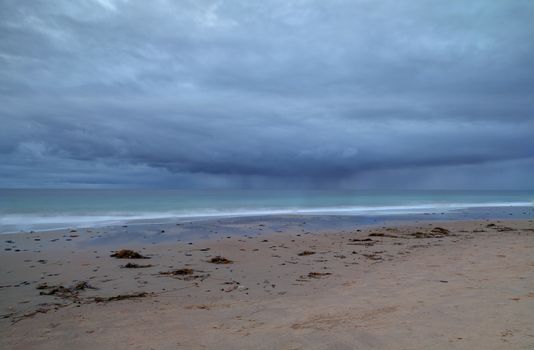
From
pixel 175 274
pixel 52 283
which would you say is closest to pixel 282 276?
pixel 175 274

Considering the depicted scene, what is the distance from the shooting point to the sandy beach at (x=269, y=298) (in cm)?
473

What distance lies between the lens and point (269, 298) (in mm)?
6809

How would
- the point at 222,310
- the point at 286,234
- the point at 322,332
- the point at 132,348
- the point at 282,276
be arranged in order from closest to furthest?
→ the point at 132,348 → the point at 322,332 → the point at 222,310 → the point at 282,276 → the point at 286,234

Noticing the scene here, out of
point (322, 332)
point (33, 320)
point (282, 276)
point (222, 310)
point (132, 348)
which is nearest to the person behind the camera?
point (132, 348)

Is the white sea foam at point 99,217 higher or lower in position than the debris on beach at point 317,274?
higher

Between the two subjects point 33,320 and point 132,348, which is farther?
point 33,320

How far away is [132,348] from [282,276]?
462cm

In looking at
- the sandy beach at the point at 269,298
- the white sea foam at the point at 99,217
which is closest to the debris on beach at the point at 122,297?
the sandy beach at the point at 269,298

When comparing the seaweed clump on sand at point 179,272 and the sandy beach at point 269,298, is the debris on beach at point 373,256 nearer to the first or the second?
the sandy beach at point 269,298

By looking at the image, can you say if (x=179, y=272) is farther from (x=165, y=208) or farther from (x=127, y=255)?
(x=165, y=208)

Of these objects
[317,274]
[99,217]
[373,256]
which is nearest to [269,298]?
[317,274]

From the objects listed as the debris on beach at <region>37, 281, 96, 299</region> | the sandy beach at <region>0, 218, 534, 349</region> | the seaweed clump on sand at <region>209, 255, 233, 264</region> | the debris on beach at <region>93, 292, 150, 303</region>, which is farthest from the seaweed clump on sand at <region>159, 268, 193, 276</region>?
the debris on beach at <region>37, 281, 96, 299</region>

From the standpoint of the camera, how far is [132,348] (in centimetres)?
456

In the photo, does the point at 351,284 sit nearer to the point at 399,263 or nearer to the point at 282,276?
the point at 282,276
